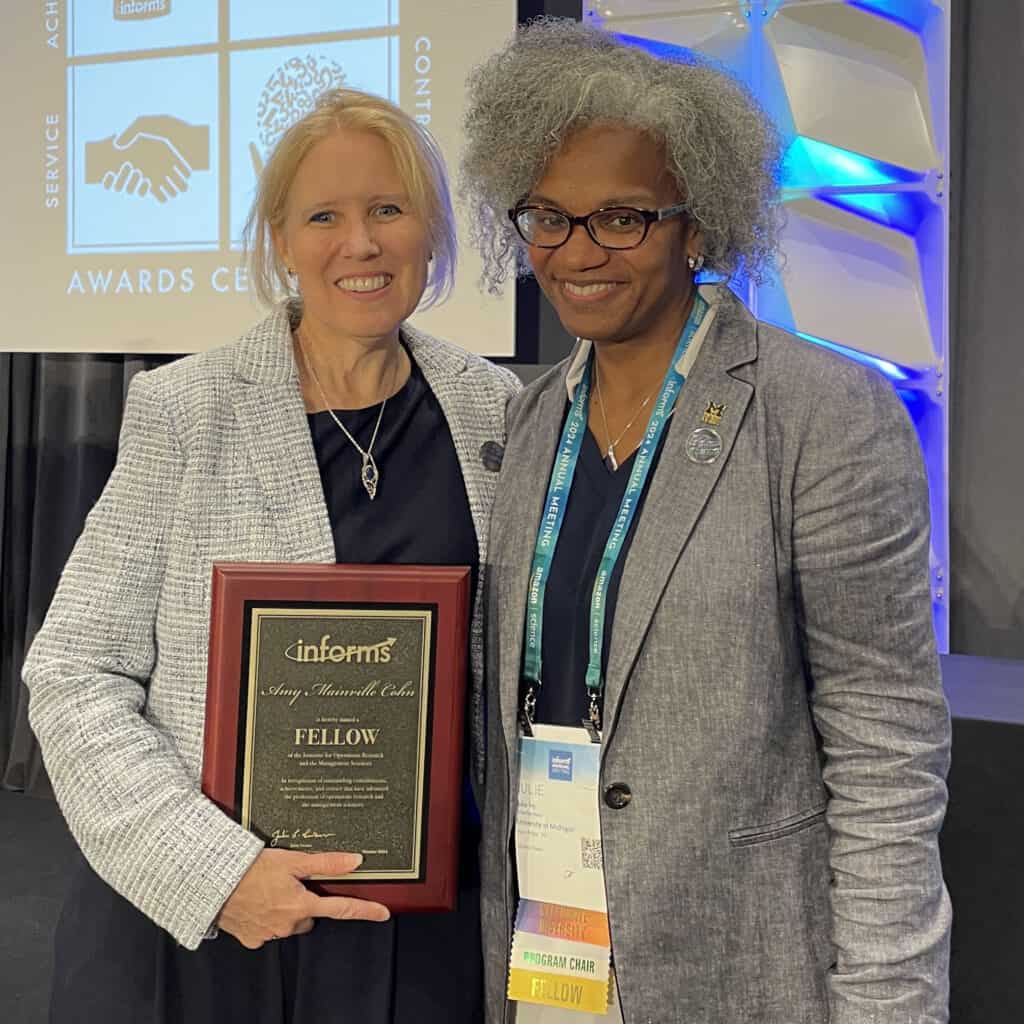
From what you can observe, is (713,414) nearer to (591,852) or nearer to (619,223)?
(619,223)

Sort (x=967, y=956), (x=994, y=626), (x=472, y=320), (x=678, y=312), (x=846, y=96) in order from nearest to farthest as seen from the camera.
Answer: (x=678, y=312) < (x=967, y=956) < (x=846, y=96) < (x=994, y=626) < (x=472, y=320)

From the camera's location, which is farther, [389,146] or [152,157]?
[152,157]

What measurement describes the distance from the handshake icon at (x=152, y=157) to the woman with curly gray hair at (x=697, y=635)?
2.58 meters

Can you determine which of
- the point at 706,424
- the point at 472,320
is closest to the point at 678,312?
the point at 706,424

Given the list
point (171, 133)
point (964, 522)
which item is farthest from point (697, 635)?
point (171, 133)

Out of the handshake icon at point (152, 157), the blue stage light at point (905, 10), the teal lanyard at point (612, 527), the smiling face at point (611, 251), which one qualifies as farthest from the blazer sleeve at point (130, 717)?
the handshake icon at point (152, 157)

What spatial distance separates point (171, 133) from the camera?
3723mm

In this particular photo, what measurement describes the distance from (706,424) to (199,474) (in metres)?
0.56

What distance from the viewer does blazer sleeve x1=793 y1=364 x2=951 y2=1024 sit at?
1.16 meters

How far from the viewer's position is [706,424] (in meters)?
1.24

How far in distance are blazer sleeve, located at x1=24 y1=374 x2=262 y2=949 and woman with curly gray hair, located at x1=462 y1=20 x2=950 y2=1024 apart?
32 centimetres

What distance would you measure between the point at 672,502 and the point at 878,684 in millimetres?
263

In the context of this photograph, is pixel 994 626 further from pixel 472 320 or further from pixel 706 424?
pixel 706 424

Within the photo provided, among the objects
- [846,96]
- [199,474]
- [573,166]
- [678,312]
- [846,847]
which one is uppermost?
[846,96]
